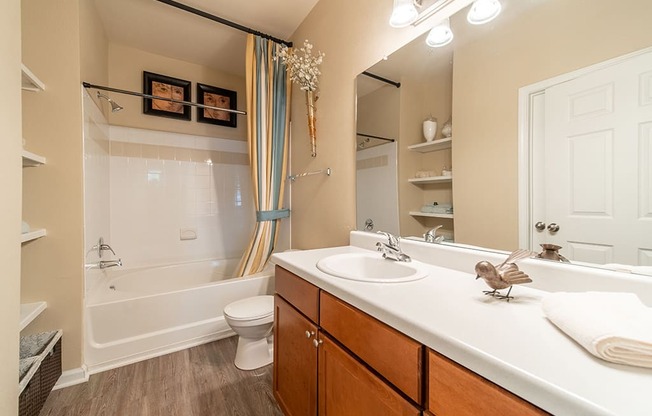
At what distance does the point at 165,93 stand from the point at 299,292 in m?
2.62

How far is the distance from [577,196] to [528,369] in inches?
25.7

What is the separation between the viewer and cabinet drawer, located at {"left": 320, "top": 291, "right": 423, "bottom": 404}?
595 mm

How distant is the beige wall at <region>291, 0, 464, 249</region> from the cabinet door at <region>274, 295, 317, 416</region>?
0.72 m

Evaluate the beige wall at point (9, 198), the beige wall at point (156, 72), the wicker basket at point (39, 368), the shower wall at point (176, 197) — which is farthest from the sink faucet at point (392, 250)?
the beige wall at point (156, 72)

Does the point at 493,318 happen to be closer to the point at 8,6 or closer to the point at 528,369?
the point at 528,369

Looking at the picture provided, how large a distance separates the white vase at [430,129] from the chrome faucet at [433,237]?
16.8 inches

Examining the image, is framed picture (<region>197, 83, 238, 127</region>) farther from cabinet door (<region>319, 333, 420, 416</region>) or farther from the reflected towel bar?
cabinet door (<region>319, 333, 420, 416</region>)

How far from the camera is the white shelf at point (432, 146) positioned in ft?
3.79

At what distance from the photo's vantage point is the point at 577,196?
0.78 m

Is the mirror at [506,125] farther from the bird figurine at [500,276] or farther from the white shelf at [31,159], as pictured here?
the white shelf at [31,159]

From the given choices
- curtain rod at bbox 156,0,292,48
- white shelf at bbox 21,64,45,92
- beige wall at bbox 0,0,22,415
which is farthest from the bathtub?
curtain rod at bbox 156,0,292,48

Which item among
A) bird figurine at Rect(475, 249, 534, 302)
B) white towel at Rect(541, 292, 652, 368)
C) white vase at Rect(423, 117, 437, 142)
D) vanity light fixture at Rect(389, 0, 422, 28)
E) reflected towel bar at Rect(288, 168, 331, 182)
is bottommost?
white towel at Rect(541, 292, 652, 368)

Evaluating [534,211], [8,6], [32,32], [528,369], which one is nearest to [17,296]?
[8,6]

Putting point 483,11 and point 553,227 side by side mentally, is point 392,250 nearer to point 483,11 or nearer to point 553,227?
point 553,227
